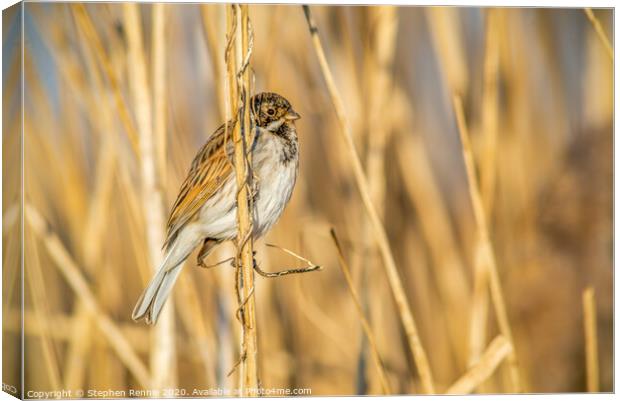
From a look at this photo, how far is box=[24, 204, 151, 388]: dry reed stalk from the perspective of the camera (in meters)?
2.71

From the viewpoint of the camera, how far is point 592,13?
2891 millimetres

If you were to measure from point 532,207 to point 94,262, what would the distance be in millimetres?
1573

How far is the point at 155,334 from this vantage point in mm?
2721

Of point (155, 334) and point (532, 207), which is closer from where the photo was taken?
point (155, 334)

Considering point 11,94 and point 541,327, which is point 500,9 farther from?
point 11,94

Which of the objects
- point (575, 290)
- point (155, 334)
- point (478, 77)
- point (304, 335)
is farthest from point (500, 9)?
point (155, 334)

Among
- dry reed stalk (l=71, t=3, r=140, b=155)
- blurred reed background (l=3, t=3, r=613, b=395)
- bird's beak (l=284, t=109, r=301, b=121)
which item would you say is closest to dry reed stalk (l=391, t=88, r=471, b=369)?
blurred reed background (l=3, t=3, r=613, b=395)

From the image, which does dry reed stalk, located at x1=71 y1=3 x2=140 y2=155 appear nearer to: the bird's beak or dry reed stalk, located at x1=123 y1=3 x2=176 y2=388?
dry reed stalk, located at x1=123 y1=3 x2=176 y2=388

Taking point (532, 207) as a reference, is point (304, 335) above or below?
below

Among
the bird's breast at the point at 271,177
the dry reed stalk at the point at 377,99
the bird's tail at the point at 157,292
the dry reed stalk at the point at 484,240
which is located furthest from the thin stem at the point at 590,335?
the bird's tail at the point at 157,292

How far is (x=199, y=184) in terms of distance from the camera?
2.72 metres

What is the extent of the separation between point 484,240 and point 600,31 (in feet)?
2.63

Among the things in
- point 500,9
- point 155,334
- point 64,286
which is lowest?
point 155,334

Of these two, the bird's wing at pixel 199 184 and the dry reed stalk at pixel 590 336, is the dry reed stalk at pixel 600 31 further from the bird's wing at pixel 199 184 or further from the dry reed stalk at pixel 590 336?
the bird's wing at pixel 199 184
